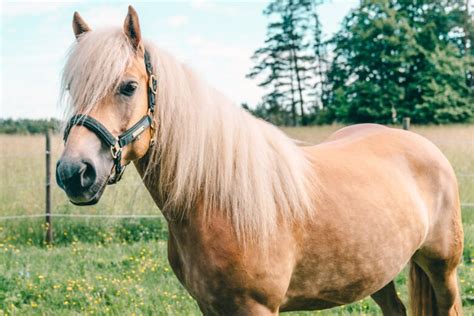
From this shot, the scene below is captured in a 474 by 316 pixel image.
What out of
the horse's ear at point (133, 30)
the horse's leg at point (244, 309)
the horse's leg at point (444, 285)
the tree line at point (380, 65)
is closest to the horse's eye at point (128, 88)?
the horse's ear at point (133, 30)

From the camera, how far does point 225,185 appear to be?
89.5 inches

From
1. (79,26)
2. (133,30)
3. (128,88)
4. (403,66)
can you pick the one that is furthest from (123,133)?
(403,66)

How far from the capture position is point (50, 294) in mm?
4520

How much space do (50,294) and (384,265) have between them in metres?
3.13

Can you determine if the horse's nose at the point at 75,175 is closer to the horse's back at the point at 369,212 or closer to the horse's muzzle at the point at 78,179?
the horse's muzzle at the point at 78,179

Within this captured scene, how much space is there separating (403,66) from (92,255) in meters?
26.3

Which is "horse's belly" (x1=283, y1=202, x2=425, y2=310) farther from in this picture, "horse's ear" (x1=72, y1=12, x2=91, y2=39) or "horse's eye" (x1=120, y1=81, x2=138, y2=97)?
"horse's ear" (x1=72, y1=12, x2=91, y2=39)

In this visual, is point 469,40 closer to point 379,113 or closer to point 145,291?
point 379,113

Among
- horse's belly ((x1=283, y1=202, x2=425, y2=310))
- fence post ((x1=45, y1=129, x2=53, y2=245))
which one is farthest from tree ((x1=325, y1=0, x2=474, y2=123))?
horse's belly ((x1=283, y1=202, x2=425, y2=310))

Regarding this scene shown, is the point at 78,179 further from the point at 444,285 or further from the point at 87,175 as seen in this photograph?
the point at 444,285

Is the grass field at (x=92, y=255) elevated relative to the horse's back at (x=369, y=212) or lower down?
lower down

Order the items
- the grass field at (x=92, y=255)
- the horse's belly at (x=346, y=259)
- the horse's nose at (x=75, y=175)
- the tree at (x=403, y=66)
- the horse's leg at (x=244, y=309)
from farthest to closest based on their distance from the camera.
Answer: the tree at (x=403, y=66)
the grass field at (x=92, y=255)
the horse's belly at (x=346, y=259)
the horse's leg at (x=244, y=309)
the horse's nose at (x=75, y=175)

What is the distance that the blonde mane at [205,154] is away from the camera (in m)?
2.11

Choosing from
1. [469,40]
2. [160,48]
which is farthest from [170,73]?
[469,40]
